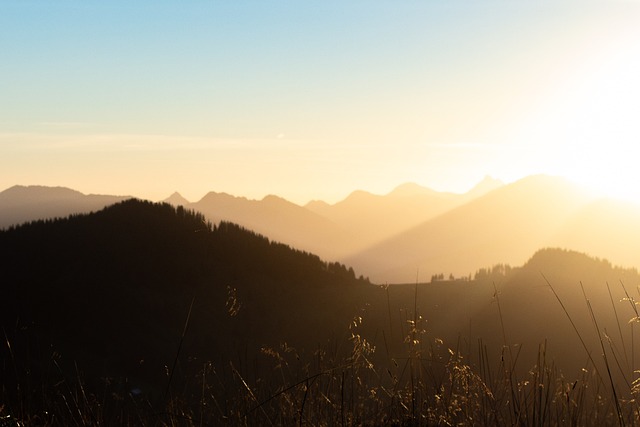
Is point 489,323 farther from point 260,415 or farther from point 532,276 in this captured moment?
point 260,415

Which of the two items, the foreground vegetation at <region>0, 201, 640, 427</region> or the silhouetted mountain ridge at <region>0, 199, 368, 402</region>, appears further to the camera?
the silhouetted mountain ridge at <region>0, 199, 368, 402</region>

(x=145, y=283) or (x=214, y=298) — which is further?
(x=214, y=298)

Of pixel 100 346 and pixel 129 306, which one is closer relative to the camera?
pixel 100 346

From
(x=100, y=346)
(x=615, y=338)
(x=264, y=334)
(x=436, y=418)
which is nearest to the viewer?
(x=436, y=418)

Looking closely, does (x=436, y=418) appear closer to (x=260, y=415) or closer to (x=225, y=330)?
(x=260, y=415)

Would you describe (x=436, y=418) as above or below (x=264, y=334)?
above

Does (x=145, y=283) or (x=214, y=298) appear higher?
(x=145, y=283)

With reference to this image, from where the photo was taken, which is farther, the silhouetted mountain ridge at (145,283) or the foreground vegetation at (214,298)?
the silhouetted mountain ridge at (145,283)

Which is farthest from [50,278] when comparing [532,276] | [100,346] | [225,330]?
[532,276]

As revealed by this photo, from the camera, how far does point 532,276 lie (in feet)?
208

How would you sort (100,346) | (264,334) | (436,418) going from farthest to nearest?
(264,334), (100,346), (436,418)

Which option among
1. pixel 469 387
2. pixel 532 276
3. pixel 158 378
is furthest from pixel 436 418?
pixel 532 276

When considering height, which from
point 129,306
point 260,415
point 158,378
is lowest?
point 158,378

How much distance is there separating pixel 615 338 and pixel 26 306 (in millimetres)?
45236
